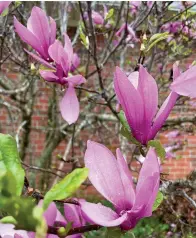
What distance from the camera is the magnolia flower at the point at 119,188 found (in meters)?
0.44

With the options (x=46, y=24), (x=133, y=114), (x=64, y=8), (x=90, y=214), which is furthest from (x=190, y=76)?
(x=64, y=8)

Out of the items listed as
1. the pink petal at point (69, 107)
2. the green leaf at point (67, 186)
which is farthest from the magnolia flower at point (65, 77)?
the green leaf at point (67, 186)

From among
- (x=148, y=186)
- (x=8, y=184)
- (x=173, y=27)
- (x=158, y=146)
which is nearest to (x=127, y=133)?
(x=158, y=146)

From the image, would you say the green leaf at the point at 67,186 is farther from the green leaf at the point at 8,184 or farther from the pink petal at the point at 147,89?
the pink petal at the point at 147,89

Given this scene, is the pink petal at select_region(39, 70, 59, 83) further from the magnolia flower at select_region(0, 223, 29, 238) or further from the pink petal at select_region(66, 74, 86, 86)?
the magnolia flower at select_region(0, 223, 29, 238)

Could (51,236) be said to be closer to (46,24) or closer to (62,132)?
(46,24)

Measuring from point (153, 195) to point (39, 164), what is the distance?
9.18ft

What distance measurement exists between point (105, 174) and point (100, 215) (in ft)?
0.16

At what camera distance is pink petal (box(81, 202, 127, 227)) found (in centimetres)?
43

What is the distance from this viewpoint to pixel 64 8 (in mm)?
2900

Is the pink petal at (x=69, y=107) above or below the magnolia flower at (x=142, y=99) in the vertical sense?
below

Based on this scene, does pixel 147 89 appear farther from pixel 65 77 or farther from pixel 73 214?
pixel 65 77

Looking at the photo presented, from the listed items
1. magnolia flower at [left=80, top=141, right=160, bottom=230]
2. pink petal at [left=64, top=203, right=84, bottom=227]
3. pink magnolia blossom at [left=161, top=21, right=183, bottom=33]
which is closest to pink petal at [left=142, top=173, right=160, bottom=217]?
magnolia flower at [left=80, top=141, right=160, bottom=230]

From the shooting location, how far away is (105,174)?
478mm
